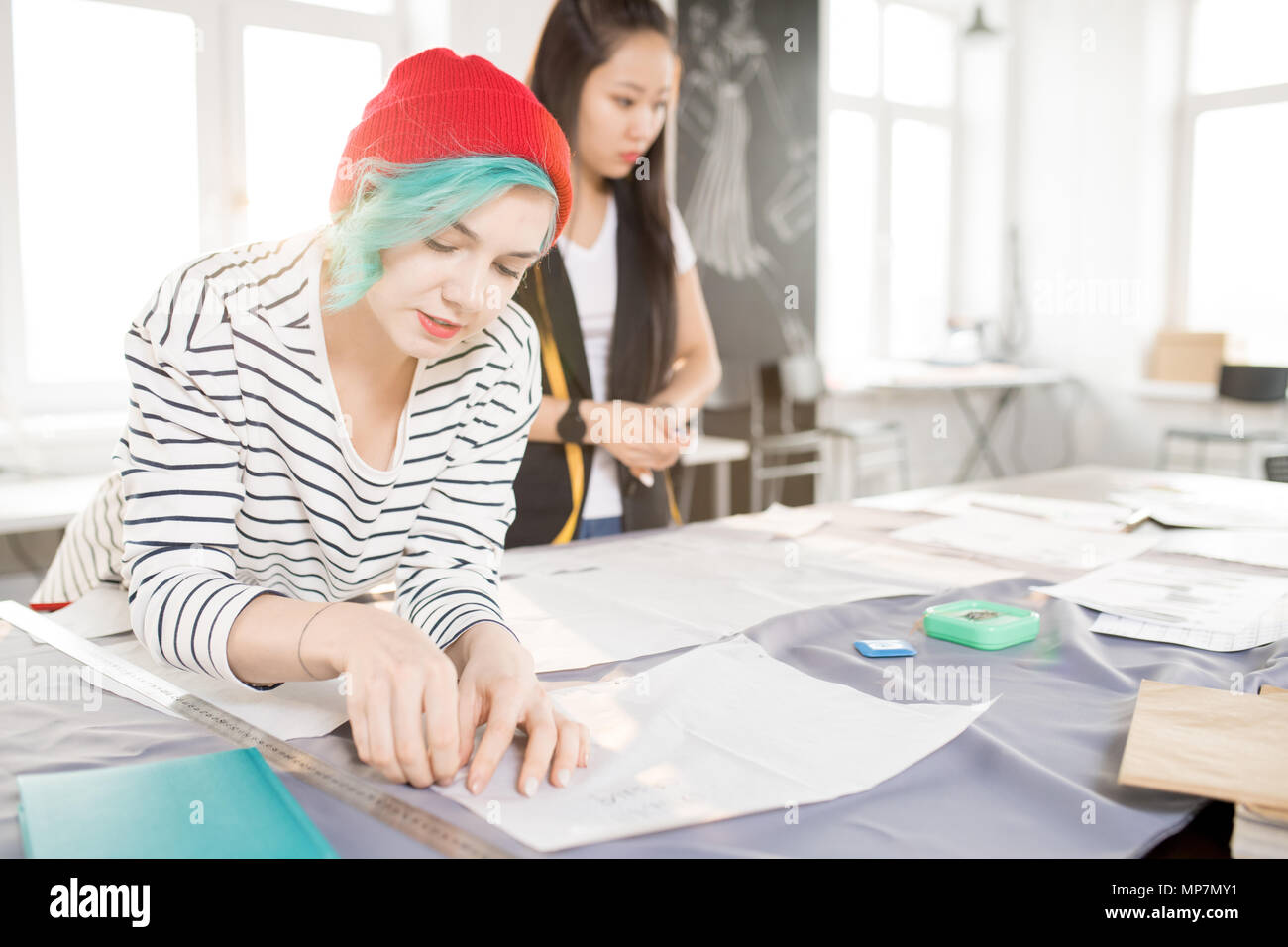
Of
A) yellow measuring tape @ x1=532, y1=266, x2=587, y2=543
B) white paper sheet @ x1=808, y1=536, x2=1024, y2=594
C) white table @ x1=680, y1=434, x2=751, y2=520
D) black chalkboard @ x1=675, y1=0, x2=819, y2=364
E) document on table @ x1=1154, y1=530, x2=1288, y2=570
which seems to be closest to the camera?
white paper sheet @ x1=808, y1=536, x2=1024, y2=594

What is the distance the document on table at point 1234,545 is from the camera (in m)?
1.48

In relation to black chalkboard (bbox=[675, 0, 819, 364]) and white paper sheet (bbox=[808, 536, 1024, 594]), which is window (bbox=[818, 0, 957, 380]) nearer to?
black chalkboard (bbox=[675, 0, 819, 364])

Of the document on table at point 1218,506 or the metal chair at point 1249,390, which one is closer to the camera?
the document on table at point 1218,506

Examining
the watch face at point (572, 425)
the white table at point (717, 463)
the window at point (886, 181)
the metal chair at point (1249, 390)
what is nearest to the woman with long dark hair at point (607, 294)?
the watch face at point (572, 425)

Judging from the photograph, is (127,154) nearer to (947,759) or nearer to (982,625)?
(982,625)

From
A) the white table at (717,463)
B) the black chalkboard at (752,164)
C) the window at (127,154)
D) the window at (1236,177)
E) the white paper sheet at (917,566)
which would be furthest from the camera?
the window at (1236,177)

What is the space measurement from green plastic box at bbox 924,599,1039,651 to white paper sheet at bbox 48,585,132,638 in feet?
2.83

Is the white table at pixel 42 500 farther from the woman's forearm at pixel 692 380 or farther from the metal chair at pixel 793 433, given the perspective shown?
the metal chair at pixel 793 433

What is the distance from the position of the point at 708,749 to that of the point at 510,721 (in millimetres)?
151

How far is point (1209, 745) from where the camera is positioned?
2.53 feet

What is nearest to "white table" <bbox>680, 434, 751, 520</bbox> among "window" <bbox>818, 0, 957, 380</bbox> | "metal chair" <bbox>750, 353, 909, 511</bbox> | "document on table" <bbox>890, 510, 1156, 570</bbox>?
"metal chair" <bbox>750, 353, 909, 511</bbox>

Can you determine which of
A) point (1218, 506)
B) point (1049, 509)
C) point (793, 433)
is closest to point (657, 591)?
point (1049, 509)

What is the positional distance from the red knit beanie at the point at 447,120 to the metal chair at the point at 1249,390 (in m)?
4.27

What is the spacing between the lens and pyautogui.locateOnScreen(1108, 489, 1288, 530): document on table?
5.66ft
